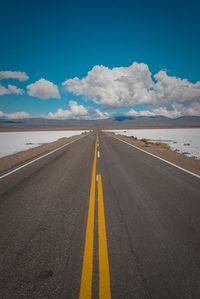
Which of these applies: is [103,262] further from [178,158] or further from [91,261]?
[178,158]

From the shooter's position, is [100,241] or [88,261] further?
[100,241]

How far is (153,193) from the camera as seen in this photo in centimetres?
702

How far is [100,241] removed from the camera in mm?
4164

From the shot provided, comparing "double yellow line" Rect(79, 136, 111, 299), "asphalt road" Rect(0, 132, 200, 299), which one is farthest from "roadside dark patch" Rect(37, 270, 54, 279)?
"double yellow line" Rect(79, 136, 111, 299)

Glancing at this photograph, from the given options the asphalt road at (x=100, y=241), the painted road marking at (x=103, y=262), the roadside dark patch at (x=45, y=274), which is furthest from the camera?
the roadside dark patch at (x=45, y=274)

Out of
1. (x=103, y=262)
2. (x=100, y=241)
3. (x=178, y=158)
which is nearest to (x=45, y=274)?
(x=103, y=262)

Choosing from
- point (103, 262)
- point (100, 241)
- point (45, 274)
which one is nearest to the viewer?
point (45, 274)

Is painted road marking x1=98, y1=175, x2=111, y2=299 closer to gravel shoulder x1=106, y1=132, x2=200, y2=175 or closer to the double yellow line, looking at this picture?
the double yellow line

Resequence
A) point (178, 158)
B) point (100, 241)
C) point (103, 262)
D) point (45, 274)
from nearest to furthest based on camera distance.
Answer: point (45, 274), point (103, 262), point (100, 241), point (178, 158)

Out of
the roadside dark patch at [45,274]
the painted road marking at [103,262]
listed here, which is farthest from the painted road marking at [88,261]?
the roadside dark patch at [45,274]

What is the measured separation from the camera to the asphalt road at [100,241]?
3039 mm

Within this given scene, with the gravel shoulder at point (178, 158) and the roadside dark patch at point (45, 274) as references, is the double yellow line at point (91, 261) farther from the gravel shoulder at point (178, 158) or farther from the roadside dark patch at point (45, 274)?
the gravel shoulder at point (178, 158)

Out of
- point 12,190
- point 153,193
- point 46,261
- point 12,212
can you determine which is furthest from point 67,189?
point 46,261

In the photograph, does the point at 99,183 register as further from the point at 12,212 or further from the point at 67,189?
the point at 12,212
